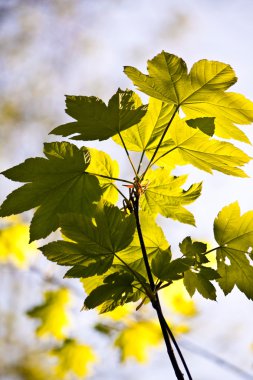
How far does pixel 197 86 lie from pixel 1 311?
6398mm

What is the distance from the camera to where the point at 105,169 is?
0.72 m

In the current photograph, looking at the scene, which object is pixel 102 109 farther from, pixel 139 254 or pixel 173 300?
pixel 173 300

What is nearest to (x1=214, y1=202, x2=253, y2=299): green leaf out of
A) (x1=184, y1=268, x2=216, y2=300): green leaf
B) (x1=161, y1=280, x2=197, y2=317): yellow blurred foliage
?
(x1=184, y1=268, x2=216, y2=300): green leaf

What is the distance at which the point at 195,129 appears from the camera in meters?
0.69

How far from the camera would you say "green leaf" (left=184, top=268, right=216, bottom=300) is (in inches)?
23.7

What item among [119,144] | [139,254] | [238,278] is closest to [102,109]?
[119,144]

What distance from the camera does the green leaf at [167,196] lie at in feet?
2.25

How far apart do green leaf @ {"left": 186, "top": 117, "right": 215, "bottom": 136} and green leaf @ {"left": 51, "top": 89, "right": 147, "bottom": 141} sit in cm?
9

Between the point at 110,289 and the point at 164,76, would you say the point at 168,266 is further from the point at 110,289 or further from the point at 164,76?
the point at 164,76

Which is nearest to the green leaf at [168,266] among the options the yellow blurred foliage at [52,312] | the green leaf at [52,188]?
the green leaf at [52,188]

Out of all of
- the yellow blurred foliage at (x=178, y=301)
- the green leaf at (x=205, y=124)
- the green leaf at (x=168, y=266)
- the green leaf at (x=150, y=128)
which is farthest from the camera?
the yellow blurred foliage at (x=178, y=301)

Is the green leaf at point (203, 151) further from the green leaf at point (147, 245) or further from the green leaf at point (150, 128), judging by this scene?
the green leaf at point (147, 245)

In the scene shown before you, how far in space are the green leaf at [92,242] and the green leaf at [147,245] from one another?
5 cm

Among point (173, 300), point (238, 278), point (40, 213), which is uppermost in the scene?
point (173, 300)
